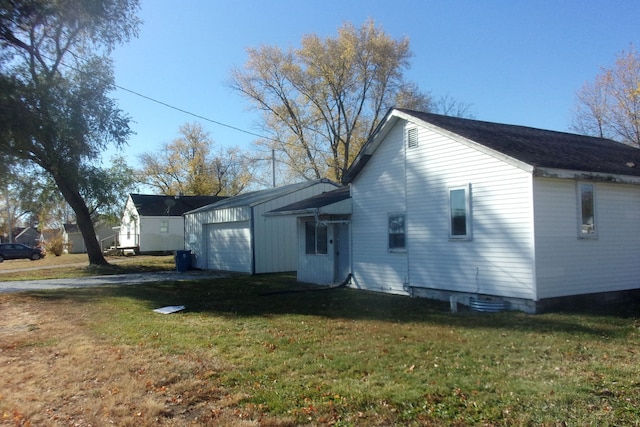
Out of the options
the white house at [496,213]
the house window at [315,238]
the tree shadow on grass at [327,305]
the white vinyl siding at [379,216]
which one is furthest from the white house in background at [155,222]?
the white house at [496,213]

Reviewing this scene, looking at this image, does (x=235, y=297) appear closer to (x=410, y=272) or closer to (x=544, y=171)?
(x=410, y=272)

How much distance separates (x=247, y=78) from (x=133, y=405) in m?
35.8

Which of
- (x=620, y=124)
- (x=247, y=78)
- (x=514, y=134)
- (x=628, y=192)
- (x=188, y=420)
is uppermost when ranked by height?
A: (x=247, y=78)

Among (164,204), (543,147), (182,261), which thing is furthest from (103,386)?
(164,204)

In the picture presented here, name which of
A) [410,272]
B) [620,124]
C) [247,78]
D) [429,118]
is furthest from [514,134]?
[247,78]

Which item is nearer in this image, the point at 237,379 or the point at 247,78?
the point at 237,379

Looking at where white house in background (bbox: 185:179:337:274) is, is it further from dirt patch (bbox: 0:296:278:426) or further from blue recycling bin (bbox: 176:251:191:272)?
dirt patch (bbox: 0:296:278:426)

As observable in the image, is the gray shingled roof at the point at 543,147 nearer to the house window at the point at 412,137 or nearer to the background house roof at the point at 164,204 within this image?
the house window at the point at 412,137

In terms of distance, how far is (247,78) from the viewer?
128 ft

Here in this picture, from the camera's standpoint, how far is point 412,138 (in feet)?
45.4

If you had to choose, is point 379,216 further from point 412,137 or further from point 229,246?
point 229,246

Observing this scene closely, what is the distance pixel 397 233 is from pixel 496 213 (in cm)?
344

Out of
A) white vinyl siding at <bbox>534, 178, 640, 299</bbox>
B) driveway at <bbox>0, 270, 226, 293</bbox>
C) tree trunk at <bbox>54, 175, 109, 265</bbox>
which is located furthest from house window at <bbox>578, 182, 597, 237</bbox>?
tree trunk at <bbox>54, 175, 109, 265</bbox>

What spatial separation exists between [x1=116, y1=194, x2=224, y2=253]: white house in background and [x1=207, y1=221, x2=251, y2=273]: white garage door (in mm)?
19112
